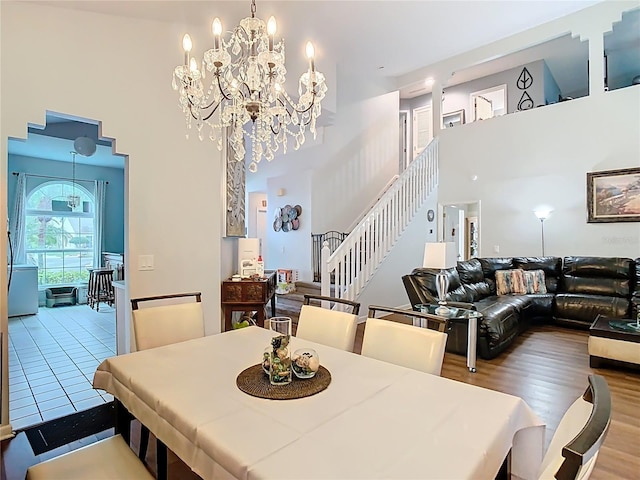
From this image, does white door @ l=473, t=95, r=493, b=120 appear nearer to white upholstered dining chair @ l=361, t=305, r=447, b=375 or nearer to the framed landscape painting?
the framed landscape painting

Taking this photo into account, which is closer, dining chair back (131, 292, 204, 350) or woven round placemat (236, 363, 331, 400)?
woven round placemat (236, 363, 331, 400)

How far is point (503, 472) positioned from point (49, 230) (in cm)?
902

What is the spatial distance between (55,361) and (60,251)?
4.63 m

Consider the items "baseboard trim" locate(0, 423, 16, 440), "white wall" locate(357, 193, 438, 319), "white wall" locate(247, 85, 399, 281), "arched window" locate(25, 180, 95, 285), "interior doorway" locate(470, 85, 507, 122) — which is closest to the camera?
"baseboard trim" locate(0, 423, 16, 440)

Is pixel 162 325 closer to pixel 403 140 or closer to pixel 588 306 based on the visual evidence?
pixel 588 306

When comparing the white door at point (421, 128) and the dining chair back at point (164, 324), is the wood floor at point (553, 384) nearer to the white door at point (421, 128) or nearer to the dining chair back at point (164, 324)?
the dining chair back at point (164, 324)

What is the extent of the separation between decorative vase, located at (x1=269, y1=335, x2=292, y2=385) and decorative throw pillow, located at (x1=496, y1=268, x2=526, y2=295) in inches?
197

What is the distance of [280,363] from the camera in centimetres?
149

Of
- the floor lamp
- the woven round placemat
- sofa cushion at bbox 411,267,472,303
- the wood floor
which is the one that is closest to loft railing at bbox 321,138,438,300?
the wood floor

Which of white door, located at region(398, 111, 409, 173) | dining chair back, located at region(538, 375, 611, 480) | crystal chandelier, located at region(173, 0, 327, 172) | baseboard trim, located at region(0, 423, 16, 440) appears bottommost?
baseboard trim, located at region(0, 423, 16, 440)

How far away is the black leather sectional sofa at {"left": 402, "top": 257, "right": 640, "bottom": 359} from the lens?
3.95 m

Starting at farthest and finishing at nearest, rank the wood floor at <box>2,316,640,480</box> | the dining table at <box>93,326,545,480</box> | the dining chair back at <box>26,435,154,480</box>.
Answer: the wood floor at <box>2,316,640,480</box> → the dining chair back at <box>26,435,154,480</box> → the dining table at <box>93,326,545,480</box>

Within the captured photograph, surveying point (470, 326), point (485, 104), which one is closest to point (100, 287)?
point (470, 326)

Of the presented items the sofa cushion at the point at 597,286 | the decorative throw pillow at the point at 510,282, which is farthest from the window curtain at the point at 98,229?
the sofa cushion at the point at 597,286
